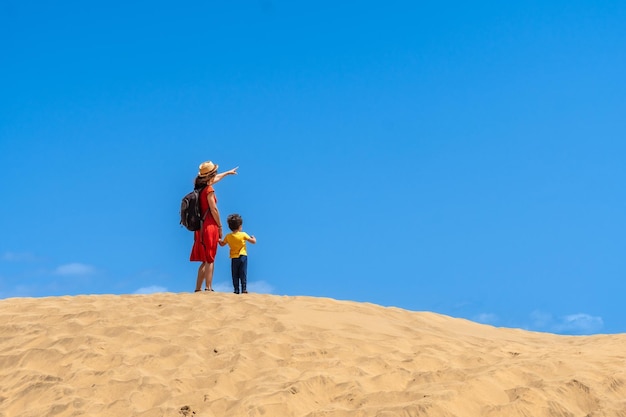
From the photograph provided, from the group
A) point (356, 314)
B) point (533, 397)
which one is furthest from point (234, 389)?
point (356, 314)

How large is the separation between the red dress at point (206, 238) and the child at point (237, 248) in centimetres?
25

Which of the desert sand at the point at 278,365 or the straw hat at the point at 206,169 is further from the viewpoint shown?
the straw hat at the point at 206,169

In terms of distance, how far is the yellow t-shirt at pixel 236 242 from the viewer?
11.9 m

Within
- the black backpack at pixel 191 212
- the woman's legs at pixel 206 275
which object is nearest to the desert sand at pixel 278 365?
the woman's legs at pixel 206 275

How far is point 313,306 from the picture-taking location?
35.3 feet

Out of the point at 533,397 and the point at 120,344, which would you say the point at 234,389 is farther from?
the point at 533,397

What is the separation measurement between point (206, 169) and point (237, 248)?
4.52 ft

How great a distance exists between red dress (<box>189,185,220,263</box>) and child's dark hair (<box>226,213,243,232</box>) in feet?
0.81

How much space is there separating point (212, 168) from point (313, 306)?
2930 millimetres

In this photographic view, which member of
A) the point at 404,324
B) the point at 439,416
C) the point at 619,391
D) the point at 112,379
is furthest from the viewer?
the point at 404,324

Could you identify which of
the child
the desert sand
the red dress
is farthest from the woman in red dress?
the desert sand

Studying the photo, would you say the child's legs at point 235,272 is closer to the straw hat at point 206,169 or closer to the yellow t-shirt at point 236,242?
the yellow t-shirt at point 236,242

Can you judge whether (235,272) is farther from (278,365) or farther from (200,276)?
(278,365)

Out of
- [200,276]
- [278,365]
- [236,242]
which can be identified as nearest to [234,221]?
[236,242]
